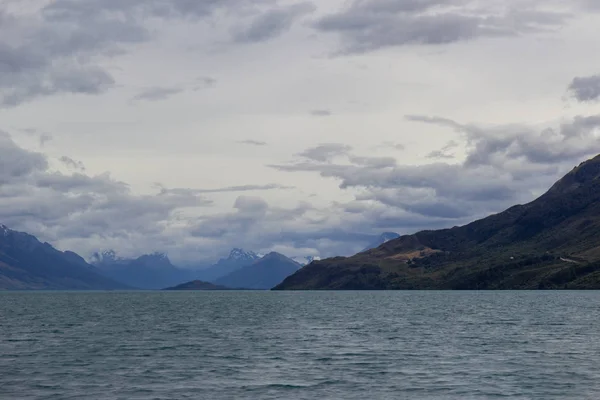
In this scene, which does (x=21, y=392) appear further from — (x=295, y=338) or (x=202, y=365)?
(x=295, y=338)

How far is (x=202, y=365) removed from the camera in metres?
89.4

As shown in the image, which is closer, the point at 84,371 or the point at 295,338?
the point at 84,371

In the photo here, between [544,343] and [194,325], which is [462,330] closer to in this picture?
[544,343]

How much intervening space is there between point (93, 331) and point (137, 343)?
32434mm

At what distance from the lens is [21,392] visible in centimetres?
7044

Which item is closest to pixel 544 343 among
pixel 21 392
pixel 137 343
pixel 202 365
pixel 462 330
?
pixel 462 330

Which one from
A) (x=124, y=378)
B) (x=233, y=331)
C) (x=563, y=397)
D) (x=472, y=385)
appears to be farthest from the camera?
(x=233, y=331)

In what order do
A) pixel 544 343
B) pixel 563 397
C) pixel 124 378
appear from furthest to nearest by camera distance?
pixel 544 343 → pixel 124 378 → pixel 563 397

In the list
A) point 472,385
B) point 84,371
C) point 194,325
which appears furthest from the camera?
point 194,325

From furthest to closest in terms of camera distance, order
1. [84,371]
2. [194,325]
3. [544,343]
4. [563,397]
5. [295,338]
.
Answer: [194,325]
[295,338]
[544,343]
[84,371]
[563,397]

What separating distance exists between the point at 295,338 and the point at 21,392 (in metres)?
61.4

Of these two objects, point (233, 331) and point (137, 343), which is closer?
point (137, 343)

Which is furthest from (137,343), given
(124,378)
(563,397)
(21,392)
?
(563,397)

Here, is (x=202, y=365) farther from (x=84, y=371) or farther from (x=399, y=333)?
(x=399, y=333)
